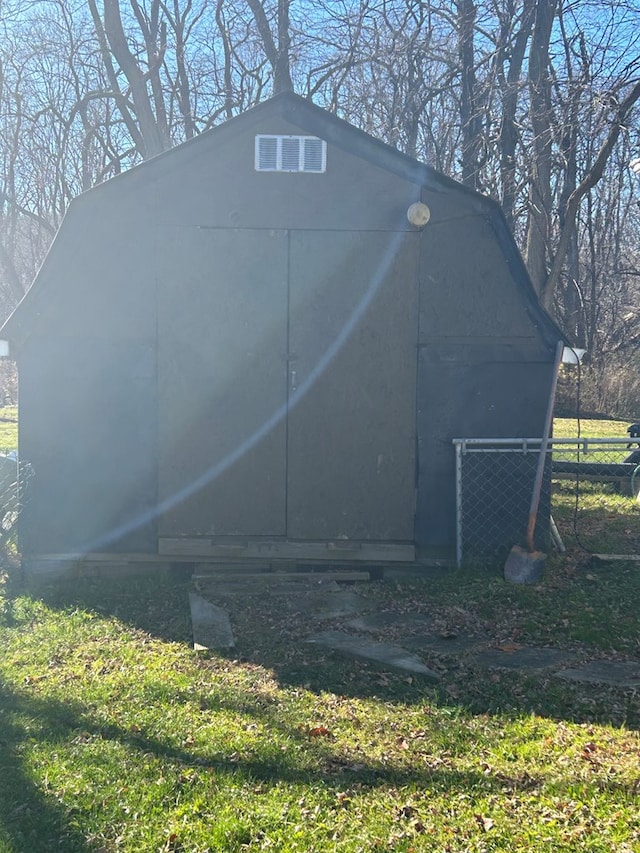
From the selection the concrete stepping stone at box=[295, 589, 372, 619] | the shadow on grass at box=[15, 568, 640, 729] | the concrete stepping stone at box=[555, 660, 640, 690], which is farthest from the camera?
the concrete stepping stone at box=[295, 589, 372, 619]

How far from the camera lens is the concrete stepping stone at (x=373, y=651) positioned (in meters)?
4.77

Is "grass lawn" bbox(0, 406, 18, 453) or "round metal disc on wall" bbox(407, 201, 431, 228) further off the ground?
"round metal disc on wall" bbox(407, 201, 431, 228)

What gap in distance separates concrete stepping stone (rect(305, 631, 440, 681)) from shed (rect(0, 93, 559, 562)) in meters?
1.50

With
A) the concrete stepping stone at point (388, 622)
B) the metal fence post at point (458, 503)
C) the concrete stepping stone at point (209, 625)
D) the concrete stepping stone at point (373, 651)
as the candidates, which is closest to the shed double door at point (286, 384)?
the metal fence post at point (458, 503)

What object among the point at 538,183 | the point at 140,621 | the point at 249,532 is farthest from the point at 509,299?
the point at 538,183

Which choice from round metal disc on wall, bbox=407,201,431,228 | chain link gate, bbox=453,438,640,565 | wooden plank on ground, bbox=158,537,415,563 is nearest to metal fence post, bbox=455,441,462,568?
chain link gate, bbox=453,438,640,565

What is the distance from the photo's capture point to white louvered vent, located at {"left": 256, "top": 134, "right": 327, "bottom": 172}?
6727 mm

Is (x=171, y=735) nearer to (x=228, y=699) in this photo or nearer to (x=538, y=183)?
(x=228, y=699)

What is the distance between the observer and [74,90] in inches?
860

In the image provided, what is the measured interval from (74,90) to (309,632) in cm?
2053

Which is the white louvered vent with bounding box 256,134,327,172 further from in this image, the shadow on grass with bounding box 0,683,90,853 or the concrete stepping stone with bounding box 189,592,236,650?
the shadow on grass with bounding box 0,683,90,853

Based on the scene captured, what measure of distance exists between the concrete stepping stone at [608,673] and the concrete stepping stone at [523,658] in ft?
0.43

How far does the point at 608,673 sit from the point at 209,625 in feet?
8.45

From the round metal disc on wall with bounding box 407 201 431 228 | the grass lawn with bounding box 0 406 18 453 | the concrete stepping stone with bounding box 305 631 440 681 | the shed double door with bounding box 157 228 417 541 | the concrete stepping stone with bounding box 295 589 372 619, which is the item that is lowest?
the concrete stepping stone with bounding box 305 631 440 681
